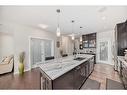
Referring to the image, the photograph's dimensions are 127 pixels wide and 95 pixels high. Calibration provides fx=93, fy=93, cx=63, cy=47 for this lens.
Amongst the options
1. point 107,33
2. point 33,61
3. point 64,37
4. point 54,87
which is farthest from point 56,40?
point 54,87

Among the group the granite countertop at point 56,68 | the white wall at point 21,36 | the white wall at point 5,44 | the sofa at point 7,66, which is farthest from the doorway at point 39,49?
the granite countertop at point 56,68

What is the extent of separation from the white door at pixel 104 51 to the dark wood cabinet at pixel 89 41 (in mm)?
621

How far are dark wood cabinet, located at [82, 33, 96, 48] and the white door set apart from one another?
0.62 meters

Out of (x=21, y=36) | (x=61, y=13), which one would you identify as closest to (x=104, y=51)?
(x=61, y=13)

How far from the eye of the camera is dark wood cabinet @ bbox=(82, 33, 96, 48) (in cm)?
832

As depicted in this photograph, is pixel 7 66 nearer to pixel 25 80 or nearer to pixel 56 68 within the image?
pixel 25 80

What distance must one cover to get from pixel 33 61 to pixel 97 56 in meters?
5.28

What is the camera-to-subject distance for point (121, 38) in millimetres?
4859

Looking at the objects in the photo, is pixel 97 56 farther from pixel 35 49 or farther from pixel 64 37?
pixel 35 49

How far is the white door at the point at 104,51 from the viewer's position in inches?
279

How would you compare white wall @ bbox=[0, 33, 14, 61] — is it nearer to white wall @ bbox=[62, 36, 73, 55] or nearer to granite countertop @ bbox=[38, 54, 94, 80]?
white wall @ bbox=[62, 36, 73, 55]

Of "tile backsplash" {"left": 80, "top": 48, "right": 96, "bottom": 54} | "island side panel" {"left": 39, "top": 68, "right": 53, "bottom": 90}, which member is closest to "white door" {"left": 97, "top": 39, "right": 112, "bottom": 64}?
"tile backsplash" {"left": 80, "top": 48, "right": 96, "bottom": 54}

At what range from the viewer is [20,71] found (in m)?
4.52

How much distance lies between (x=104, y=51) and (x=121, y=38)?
274cm
